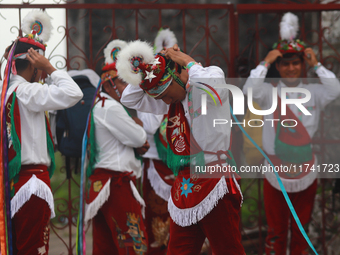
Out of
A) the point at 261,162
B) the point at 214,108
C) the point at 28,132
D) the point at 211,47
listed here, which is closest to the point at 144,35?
the point at 211,47

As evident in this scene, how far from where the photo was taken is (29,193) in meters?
2.89

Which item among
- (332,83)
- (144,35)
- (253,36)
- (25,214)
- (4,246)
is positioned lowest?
(4,246)

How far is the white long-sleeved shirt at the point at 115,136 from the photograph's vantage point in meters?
3.40

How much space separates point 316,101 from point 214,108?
188 centimetres

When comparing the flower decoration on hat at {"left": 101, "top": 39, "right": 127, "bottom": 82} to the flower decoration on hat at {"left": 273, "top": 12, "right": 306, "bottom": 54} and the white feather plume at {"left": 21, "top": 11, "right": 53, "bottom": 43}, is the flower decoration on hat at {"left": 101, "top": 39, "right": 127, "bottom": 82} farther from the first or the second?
the flower decoration on hat at {"left": 273, "top": 12, "right": 306, "bottom": 54}

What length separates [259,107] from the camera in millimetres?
4164

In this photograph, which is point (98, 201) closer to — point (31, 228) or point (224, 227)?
point (31, 228)

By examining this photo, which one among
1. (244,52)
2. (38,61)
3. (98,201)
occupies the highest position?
(244,52)

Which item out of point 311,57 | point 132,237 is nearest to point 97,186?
point 132,237

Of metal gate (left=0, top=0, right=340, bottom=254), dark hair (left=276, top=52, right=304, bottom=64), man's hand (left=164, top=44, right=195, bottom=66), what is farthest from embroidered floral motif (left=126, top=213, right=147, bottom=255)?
dark hair (left=276, top=52, right=304, bottom=64)

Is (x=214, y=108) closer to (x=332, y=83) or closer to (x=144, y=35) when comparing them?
(x=332, y=83)

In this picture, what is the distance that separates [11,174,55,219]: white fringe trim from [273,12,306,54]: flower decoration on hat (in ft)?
8.22

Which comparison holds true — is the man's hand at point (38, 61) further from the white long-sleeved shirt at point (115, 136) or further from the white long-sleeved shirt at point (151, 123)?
the white long-sleeved shirt at point (151, 123)

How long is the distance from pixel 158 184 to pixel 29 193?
1.42 m
